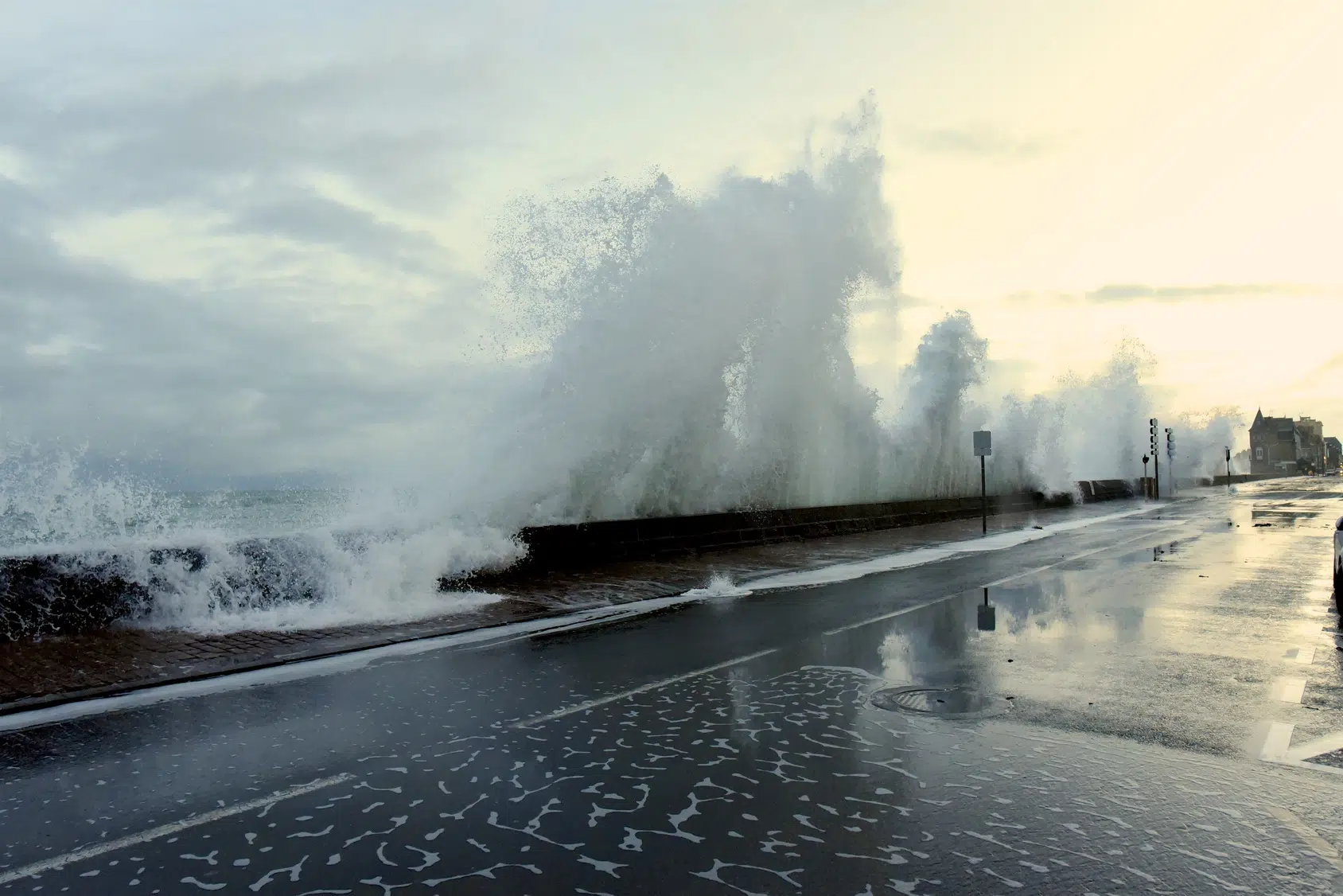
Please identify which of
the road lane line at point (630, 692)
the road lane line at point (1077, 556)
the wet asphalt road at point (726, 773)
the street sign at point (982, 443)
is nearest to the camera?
the wet asphalt road at point (726, 773)

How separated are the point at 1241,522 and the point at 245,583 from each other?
2800 cm

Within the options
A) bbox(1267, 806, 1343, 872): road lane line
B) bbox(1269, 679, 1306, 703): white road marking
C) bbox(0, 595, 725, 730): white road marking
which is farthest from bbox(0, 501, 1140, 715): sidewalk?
bbox(1267, 806, 1343, 872): road lane line

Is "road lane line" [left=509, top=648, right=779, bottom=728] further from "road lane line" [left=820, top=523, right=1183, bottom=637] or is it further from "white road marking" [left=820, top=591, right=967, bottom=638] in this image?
"road lane line" [left=820, top=523, right=1183, bottom=637]

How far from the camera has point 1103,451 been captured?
8575 cm

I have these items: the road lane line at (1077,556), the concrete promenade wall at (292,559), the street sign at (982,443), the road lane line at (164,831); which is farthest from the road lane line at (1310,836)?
the street sign at (982,443)

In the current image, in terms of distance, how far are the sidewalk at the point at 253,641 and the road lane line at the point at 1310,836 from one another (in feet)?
25.3

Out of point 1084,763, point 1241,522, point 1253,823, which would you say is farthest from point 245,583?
point 1241,522

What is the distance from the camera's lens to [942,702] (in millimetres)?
6527

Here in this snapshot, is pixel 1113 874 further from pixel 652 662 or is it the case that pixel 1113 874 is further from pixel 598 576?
pixel 598 576

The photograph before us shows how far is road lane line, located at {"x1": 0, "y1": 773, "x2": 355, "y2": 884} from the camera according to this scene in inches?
153

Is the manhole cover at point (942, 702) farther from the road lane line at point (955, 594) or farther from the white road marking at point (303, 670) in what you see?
the white road marking at point (303, 670)

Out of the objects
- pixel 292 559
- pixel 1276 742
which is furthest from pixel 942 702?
pixel 292 559

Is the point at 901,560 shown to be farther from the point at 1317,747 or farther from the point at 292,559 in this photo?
the point at 1317,747

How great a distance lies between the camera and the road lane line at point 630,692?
6199mm
